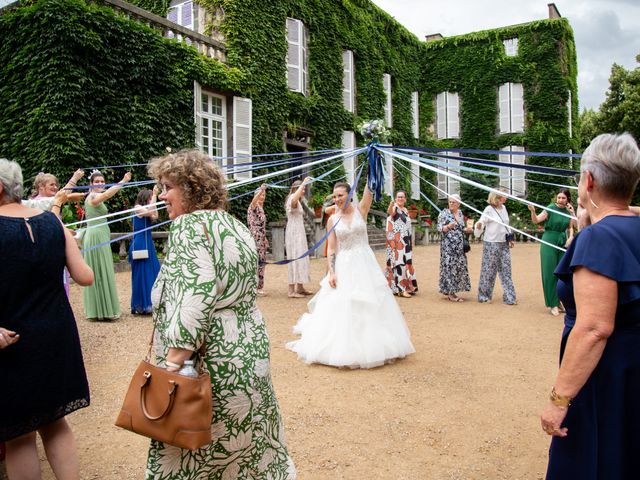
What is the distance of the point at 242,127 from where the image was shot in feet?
51.1

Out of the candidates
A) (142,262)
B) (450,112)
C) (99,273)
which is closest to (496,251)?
(142,262)

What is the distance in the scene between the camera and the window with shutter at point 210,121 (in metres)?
14.2

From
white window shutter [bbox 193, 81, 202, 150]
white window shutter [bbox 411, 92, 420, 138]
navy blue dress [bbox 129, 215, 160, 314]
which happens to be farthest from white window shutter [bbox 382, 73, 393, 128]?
navy blue dress [bbox 129, 215, 160, 314]

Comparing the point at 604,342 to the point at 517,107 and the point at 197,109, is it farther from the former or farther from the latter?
the point at 517,107

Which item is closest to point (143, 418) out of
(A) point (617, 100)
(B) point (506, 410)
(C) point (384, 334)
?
(B) point (506, 410)

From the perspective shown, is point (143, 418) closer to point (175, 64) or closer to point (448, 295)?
point (448, 295)

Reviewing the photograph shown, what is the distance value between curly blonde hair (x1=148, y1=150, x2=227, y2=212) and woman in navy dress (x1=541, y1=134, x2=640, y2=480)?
146cm

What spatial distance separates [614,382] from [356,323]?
3.27m

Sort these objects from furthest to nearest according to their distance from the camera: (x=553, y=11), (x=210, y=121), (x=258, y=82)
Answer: (x=553, y=11), (x=258, y=82), (x=210, y=121)

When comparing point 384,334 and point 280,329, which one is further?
point 280,329

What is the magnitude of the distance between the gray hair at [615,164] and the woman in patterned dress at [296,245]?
6922mm

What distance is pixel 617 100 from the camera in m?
30.4

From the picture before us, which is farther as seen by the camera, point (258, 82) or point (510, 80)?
point (510, 80)

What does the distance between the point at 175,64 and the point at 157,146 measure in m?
2.28
